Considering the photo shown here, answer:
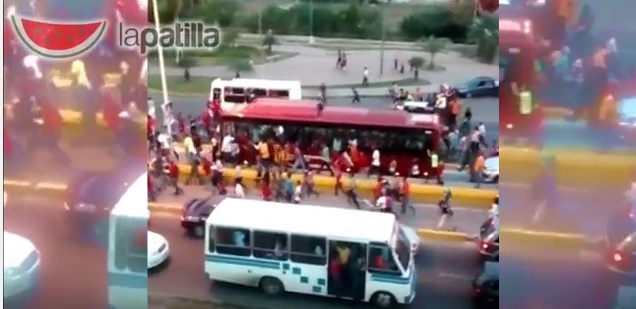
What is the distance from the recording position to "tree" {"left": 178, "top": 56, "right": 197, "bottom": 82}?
205 centimetres

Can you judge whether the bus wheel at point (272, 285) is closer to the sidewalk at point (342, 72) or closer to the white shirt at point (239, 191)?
the white shirt at point (239, 191)

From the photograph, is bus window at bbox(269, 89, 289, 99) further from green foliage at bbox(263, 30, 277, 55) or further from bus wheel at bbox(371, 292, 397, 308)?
bus wheel at bbox(371, 292, 397, 308)

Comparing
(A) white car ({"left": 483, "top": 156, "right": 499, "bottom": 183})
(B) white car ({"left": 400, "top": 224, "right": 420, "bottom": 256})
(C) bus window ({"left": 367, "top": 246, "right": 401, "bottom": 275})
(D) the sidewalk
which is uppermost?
(D) the sidewalk

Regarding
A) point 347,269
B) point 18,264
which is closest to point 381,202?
point 347,269

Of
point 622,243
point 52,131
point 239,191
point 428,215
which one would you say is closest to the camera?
point 622,243

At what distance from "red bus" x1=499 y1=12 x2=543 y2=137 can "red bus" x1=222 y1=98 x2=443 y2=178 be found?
155 millimetres

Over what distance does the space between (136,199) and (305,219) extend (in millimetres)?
423

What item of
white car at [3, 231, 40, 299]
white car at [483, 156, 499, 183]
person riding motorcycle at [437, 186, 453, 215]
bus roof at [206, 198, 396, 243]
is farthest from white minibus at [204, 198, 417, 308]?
white car at [3, 231, 40, 299]

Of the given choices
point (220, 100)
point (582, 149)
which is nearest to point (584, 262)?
point (582, 149)

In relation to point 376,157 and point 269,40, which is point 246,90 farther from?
point 376,157

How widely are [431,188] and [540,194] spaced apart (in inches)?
9.2

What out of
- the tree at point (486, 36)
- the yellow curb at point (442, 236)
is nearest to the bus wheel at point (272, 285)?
the yellow curb at point (442, 236)

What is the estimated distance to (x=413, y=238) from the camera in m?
1.96

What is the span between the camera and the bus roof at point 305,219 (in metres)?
1.97
